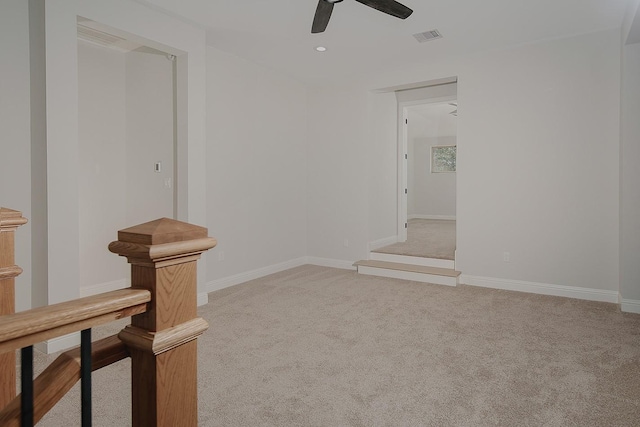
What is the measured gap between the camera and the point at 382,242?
6.11m

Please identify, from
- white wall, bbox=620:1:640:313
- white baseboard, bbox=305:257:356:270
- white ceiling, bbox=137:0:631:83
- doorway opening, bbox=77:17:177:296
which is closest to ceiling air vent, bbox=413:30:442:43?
white ceiling, bbox=137:0:631:83

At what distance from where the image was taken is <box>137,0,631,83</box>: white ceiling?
3.34 meters

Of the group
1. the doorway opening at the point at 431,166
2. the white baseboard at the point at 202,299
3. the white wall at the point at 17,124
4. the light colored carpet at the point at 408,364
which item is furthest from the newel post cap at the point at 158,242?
the doorway opening at the point at 431,166

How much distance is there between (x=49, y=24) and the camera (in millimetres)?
2717

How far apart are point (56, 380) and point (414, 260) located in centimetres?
479

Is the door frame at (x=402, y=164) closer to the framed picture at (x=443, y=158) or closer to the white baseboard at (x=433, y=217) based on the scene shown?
the white baseboard at (x=433, y=217)

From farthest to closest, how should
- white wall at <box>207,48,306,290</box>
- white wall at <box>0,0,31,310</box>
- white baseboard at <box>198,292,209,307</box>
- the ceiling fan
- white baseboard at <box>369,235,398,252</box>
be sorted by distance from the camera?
white baseboard at <box>369,235,398,252</box> → white wall at <box>207,48,306,290</box> → white baseboard at <box>198,292,209,307</box> → the ceiling fan → white wall at <box>0,0,31,310</box>

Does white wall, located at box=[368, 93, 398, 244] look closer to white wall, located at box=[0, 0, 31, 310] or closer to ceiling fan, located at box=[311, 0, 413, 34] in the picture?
ceiling fan, located at box=[311, 0, 413, 34]

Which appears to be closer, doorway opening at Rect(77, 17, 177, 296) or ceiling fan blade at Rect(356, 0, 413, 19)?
ceiling fan blade at Rect(356, 0, 413, 19)

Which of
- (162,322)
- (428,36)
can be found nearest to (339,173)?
(428,36)

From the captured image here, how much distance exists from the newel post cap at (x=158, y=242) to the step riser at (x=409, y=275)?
4.21 metres

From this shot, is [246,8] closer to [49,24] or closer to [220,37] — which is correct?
[220,37]

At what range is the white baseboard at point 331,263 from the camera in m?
5.61

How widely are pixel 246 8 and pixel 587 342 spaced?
12.4 feet
